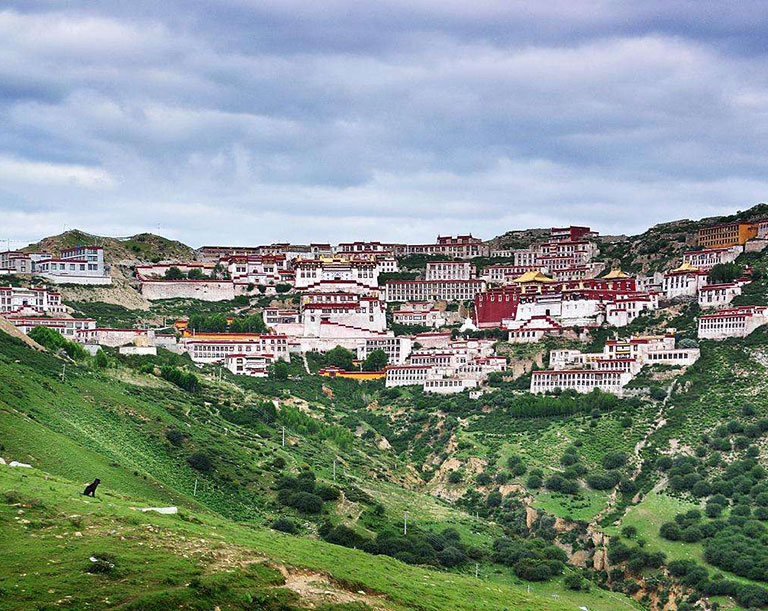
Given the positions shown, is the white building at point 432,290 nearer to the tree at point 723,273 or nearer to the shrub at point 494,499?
the tree at point 723,273

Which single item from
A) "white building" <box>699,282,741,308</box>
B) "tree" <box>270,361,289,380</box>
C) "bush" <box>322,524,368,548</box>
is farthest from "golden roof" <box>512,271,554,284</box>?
"bush" <box>322,524,368,548</box>

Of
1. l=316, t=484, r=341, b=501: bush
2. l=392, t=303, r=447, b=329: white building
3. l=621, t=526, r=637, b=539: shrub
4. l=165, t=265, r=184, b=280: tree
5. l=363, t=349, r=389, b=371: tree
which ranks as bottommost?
l=621, t=526, r=637, b=539: shrub

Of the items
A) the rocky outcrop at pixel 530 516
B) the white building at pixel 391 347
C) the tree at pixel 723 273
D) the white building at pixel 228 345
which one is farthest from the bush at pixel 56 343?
the tree at pixel 723 273

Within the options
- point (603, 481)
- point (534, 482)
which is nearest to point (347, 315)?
point (534, 482)

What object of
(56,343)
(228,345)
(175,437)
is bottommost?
(175,437)

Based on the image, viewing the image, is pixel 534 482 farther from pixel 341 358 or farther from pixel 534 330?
pixel 341 358

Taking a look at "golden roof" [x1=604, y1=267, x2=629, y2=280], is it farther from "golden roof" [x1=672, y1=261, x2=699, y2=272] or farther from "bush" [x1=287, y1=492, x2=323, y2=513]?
"bush" [x1=287, y1=492, x2=323, y2=513]

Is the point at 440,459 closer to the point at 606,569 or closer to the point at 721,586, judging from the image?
the point at 606,569

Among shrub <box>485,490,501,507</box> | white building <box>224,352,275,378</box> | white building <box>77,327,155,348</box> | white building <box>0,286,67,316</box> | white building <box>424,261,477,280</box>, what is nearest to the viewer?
shrub <box>485,490,501,507</box>
